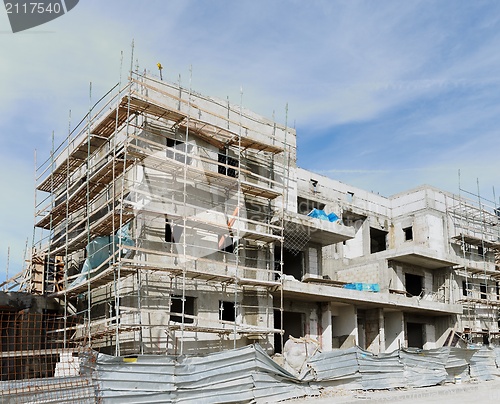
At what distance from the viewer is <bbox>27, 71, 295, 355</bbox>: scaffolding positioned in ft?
57.7

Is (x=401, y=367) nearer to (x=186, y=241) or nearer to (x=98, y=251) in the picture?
(x=186, y=241)

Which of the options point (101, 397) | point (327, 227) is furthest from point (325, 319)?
point (101, 397)

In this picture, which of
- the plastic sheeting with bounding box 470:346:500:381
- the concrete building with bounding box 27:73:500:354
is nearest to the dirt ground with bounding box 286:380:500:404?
the plastic sheeting with bounding box 470:346:500:381

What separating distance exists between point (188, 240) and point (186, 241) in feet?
0.34

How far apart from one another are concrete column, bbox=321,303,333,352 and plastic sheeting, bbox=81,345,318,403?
25.5 ft

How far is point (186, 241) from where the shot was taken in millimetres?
19203

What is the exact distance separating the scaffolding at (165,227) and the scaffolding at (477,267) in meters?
15.4

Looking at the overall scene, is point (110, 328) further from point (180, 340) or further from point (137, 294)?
point (180, 340)

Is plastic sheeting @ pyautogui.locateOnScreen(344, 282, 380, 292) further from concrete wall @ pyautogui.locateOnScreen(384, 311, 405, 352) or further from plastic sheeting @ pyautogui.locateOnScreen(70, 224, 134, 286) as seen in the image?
plastic sheeting @ pyautogui.locateOnScreen(70, 224, 134, 286)

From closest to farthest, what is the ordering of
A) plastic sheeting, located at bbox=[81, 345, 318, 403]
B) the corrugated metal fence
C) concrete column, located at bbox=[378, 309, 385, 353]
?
1. the corrugated metal fence
2. plastic sheeting, located at bbox=[81, 345, 318, 403]
3. concrete column, located at bbox=[378, 309, 385, 353]

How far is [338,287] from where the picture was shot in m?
24.6

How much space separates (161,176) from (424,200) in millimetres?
21896

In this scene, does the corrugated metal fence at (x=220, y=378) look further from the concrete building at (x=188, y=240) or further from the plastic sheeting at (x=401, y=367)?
the concrete building at (x=188, y=240)

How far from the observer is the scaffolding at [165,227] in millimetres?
17578
